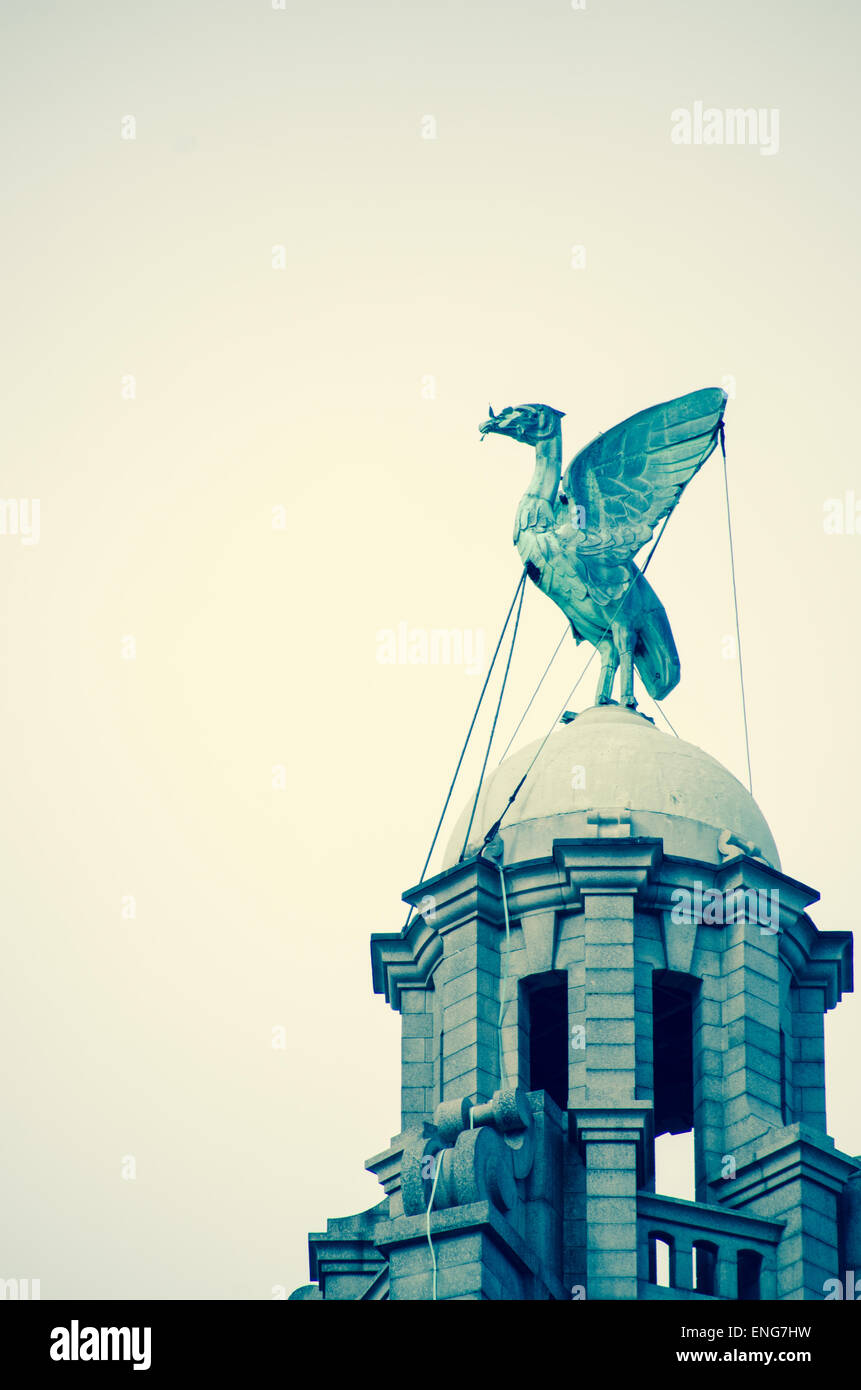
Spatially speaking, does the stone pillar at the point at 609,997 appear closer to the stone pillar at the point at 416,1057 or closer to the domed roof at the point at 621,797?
the domed roof at the point at 621,797

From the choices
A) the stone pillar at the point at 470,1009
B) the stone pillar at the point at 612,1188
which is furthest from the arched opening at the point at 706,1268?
the stone pillar at the point at 470,1009

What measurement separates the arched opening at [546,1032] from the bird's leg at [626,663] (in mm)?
6259

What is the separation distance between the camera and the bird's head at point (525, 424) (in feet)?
225

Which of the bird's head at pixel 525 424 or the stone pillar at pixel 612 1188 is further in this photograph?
the bird's head at pixel 525 424

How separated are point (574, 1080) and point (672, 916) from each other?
3933mm

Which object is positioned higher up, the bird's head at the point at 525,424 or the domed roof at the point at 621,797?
the bird's head at the point at 525,424

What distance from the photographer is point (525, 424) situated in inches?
2699

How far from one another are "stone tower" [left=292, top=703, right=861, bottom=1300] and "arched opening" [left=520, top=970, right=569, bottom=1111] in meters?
0.07

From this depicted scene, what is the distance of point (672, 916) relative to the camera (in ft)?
206

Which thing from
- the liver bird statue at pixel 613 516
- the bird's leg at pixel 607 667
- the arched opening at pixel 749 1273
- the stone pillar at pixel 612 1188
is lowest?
the arched opening at pixel 749 1273
